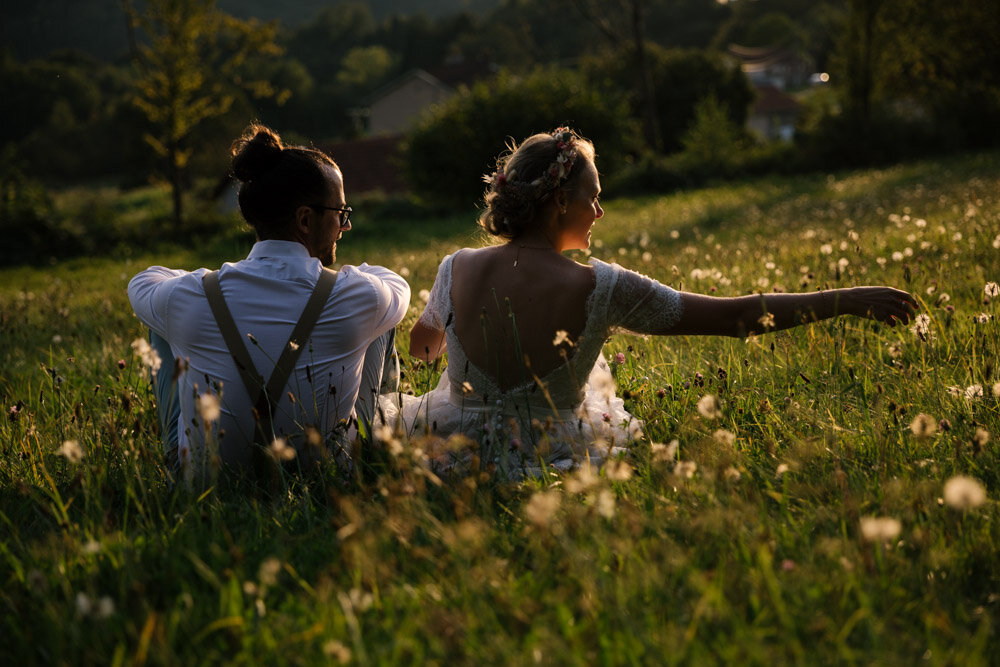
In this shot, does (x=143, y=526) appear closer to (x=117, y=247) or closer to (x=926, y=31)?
(x=117, y=247)

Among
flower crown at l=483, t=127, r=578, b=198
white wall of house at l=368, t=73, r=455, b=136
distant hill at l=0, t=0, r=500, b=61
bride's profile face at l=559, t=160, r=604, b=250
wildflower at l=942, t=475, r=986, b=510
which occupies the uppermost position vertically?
distant hill at l=0, t=0, r=500, b=61

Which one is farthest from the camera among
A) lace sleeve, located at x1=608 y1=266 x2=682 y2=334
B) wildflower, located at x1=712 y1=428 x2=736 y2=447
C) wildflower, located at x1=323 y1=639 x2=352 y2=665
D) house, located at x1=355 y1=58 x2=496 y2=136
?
house, located at x1=355 y1=58 x2=496 y2=136

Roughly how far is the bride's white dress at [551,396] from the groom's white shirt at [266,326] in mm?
295

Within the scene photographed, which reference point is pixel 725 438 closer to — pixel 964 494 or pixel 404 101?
pixel 964 494

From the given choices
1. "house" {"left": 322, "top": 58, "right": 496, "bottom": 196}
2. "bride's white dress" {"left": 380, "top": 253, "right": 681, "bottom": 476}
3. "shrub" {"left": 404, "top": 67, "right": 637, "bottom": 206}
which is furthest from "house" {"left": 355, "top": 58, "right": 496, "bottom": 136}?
"bride's white dress" {"left": 380, "top": 253, "right": 681, "bottom": 476}

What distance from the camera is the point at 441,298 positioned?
10.9 feet

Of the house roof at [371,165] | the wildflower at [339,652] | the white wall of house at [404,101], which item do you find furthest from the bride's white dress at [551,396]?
the white wall of house at [404,101]

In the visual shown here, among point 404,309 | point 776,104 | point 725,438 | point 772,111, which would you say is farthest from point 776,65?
point 725,438

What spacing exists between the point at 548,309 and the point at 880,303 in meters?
1.25

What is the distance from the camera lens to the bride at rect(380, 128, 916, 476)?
294 cm

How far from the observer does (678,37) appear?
266 feet

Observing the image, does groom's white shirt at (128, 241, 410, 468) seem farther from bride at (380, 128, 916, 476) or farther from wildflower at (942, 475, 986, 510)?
wildflower at (942, 475, 986, 510)

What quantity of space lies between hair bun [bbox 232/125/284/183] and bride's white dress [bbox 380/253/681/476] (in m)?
0.81

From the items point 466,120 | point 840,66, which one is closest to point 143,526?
point 466,120
